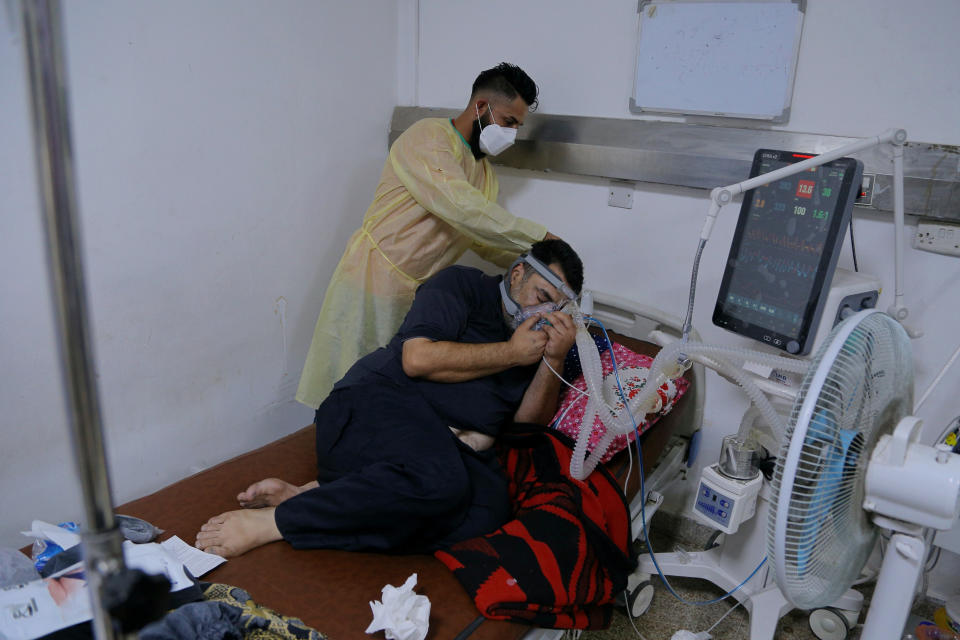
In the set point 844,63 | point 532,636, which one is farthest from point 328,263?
point 844,63

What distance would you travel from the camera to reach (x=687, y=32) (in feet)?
6.85

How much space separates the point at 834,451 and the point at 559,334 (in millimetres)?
915

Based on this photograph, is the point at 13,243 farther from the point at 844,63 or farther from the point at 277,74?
the point at 844,63

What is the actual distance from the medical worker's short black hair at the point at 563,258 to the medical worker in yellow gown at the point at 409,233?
6.6 inches

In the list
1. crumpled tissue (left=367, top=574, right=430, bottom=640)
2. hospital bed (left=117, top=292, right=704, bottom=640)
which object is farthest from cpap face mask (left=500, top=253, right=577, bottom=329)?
crumpled tissue (left=367, top=574, right=430, bottom=640)

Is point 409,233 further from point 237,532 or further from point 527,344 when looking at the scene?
point 237,532

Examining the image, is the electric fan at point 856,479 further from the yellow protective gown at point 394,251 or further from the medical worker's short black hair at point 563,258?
the yellow protective gown at point 394,251

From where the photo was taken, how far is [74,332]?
54 centimetres

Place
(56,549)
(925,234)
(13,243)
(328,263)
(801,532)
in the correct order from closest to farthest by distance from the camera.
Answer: (801,532) → (56,549) → (13,243) → (925,234) → (328,263)

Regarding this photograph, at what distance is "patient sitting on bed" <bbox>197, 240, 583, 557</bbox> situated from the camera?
157cm

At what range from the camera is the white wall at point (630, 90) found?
5.91 feet

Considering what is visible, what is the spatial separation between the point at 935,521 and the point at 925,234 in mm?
1079

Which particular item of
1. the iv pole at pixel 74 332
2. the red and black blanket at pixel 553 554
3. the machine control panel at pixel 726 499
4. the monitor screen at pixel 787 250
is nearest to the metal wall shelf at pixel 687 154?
the monitor screen at pixel 787 250

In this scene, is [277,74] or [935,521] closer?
[935,521]
